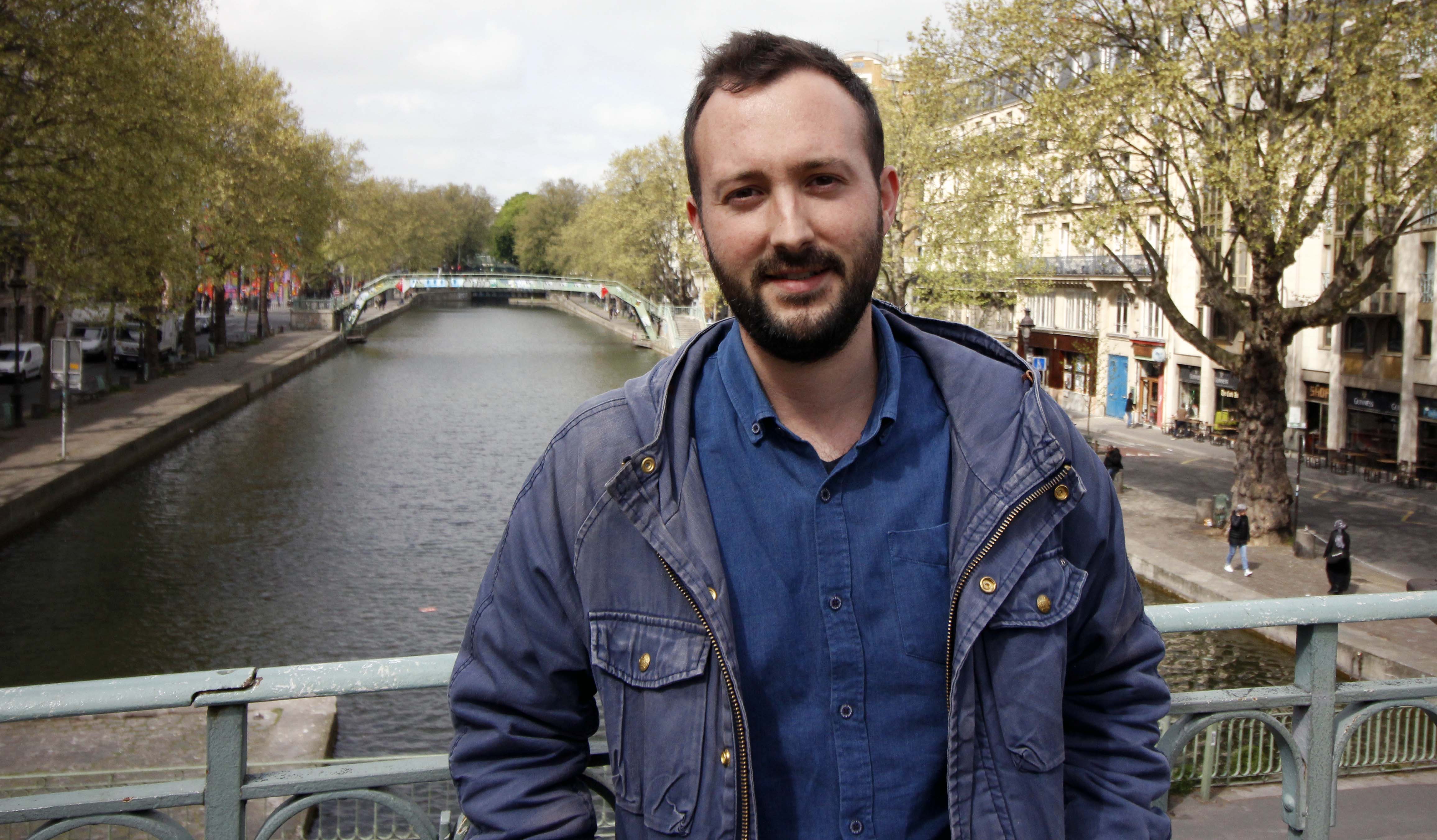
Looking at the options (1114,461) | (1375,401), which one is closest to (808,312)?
(1114,461)

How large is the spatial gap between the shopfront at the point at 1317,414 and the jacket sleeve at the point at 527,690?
3236 cm

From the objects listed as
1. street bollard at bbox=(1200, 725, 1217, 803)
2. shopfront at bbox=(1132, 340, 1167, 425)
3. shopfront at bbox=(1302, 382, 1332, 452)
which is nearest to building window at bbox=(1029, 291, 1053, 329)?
shopfront at bbox=(1132, 340, 1167, 425)

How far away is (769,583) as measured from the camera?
2041 mm

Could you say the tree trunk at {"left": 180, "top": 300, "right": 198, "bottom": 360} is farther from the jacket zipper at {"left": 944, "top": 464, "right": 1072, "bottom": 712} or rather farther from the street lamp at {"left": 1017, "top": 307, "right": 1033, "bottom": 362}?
the jacket zipper at {"left": 944, "top": 464, "right": 1072, "bottom": 712}

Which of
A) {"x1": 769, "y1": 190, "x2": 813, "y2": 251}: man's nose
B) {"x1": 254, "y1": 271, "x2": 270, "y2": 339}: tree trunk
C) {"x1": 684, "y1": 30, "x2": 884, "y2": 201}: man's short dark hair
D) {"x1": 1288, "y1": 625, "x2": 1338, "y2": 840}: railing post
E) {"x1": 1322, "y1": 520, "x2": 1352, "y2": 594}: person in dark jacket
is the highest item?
{"x1": 254, "y1": 271, "x2": 270, "y2": 339}: tree trunk

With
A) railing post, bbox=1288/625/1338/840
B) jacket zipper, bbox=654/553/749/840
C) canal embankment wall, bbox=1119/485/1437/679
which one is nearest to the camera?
jacket zipper, bbox=654/553/749/840

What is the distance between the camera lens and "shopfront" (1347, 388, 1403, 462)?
28312 mm

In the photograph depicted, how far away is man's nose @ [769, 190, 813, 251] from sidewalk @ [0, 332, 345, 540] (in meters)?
19.8

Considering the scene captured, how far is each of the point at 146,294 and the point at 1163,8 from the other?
848 inches

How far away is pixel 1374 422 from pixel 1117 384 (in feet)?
40.4

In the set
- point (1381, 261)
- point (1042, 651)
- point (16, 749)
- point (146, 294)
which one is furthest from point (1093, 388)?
point (1042, 651)

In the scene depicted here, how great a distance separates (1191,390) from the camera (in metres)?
36.9

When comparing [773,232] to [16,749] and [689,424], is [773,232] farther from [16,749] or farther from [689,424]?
[16,749]

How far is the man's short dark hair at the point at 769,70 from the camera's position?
209 centimetres
